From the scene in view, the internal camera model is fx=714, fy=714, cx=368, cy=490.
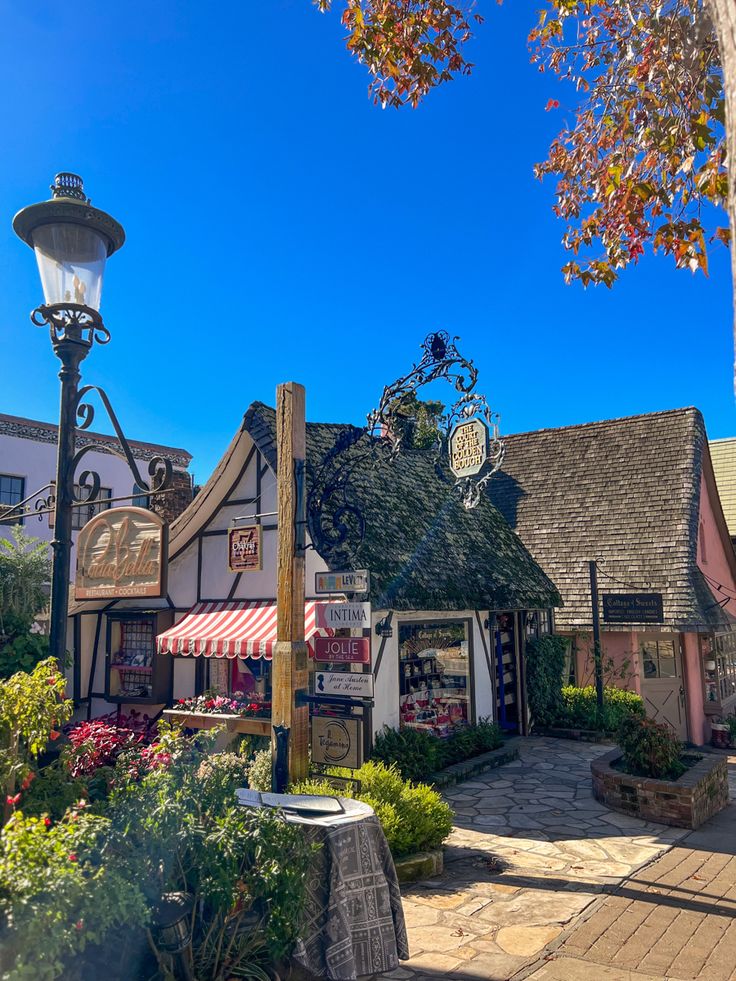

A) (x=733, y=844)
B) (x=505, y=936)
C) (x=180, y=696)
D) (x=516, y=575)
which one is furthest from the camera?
(x=516, y=575)

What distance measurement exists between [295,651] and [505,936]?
2891 millimetres

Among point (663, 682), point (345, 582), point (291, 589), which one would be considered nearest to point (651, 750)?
point (345, 582)

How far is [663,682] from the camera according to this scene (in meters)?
16.1

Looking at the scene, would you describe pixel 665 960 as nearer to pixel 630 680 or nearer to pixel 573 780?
pixel 573 780

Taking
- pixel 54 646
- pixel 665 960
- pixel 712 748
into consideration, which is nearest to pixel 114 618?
pixel 54 646

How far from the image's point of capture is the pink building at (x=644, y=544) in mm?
16016

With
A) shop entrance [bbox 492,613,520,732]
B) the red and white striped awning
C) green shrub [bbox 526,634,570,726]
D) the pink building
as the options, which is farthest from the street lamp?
the pink building

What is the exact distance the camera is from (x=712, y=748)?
15.6 meters

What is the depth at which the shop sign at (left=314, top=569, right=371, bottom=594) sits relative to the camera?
7070mm

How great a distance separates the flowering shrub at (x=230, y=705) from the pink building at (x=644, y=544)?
28.1 ft

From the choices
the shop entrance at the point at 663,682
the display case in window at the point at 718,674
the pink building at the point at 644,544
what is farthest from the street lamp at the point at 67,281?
the display case in window at the point at 718,674

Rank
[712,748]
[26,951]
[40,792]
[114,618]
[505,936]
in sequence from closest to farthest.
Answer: [26,951] < [40,792] < [505,936] < [114,618] < [712,748]

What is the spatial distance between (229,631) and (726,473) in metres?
22.1

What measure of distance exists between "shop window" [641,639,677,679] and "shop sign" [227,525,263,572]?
10.9m
